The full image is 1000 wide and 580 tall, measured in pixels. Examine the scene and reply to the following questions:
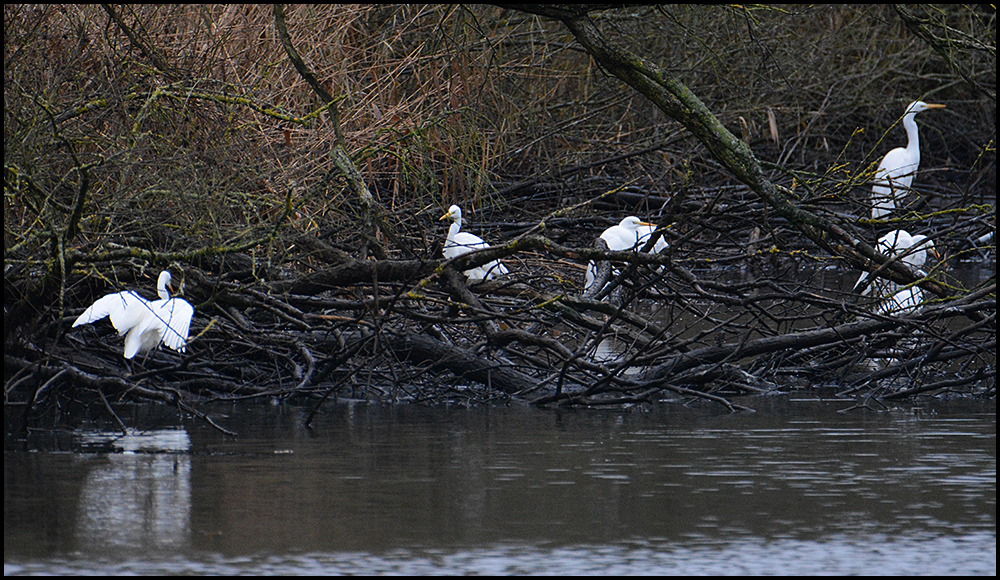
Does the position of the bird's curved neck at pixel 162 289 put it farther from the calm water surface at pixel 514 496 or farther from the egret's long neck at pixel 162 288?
the calm water surface at pixel 514 496

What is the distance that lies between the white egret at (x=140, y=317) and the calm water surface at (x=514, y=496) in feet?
1.69

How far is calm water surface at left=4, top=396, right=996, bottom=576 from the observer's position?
14.7ft

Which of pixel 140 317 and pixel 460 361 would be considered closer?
pixel 140 317

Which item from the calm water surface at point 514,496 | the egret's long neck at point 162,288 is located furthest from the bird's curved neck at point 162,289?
the calm water surface at point 514,496

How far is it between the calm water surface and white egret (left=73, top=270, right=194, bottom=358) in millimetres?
514

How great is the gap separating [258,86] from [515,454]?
14.0ft

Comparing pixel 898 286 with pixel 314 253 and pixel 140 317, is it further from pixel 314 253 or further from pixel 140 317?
pixel 140 317

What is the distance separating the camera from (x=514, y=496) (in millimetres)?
5496

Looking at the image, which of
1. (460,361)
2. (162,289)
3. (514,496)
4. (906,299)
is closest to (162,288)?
(162,289)

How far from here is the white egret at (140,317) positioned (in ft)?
25.2

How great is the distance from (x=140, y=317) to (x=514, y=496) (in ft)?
10.4

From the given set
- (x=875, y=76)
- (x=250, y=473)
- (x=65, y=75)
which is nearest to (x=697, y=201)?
(x=875, y=76)

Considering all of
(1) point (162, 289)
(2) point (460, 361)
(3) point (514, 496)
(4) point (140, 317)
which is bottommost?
(3) point (514, 496)

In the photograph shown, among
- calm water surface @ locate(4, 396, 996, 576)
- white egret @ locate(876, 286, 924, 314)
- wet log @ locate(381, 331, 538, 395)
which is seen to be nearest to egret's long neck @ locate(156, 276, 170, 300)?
calm water surface @ locate(4, 396, 996, 576)
